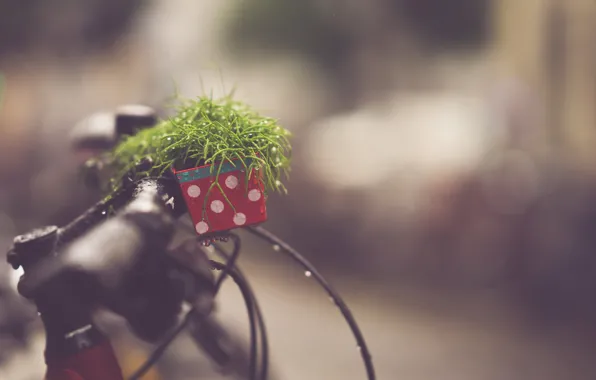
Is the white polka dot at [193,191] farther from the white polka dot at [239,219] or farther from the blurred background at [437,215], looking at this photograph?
the blurred background at [437,215]

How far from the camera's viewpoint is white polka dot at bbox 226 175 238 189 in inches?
37.8

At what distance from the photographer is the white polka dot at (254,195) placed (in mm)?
973

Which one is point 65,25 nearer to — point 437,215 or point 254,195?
point 437,215

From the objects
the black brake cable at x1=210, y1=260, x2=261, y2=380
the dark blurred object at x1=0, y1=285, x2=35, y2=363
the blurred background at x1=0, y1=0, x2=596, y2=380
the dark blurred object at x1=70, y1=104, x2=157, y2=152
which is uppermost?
the dark blurred object at x1=70, y1=104, x2=157, y2=152

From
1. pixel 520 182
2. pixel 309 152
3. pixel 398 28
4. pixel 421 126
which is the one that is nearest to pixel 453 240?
pixel 520 182

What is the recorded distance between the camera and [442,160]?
7035 mm

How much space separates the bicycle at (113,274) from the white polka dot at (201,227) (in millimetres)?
15

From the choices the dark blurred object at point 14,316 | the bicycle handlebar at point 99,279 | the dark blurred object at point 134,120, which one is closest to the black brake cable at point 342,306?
the bicycle handlebar at point 99,279

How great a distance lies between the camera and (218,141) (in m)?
0.96

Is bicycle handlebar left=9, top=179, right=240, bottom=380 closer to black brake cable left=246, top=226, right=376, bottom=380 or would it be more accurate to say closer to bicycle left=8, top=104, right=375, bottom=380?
bicycle left=8, top=104, right=375, bottom=380

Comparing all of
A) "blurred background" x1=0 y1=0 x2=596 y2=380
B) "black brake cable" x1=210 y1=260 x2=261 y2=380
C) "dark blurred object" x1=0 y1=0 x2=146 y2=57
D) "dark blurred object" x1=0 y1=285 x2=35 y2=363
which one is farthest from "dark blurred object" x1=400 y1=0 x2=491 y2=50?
"black brake cable" x1=210 y1=260 x2=261 y2=380

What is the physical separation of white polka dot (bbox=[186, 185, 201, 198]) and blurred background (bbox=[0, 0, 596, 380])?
0.26 metres

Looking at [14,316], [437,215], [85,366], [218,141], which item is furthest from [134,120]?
[437,215]

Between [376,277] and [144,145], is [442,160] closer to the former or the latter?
[376,277]
